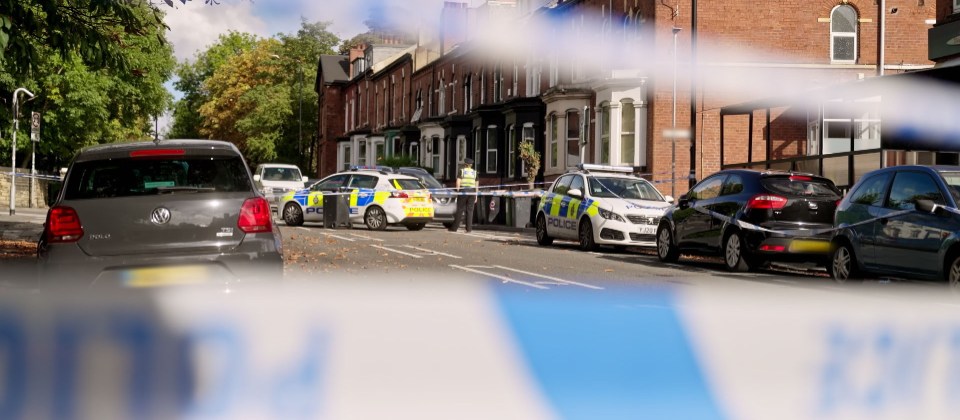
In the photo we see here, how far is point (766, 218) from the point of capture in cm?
1545

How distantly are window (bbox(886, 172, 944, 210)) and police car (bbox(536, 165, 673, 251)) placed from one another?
293 inches

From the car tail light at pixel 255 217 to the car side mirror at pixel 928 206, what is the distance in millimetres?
6833

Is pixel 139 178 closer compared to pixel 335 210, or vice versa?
pixel 139 178

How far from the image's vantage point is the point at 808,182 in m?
15.9

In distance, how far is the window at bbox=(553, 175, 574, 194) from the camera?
876 inches

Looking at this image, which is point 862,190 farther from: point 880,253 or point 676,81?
point 676,81

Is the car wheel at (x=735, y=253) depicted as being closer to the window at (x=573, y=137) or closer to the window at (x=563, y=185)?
the window at (x=563, y=185)

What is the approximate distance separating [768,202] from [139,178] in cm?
958

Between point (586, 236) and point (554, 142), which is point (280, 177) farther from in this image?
point (586, 236)

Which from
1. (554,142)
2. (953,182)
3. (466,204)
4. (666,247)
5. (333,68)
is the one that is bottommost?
(666,247)

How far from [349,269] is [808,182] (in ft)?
21.5


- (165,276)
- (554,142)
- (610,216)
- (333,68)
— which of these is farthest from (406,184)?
(333,68)

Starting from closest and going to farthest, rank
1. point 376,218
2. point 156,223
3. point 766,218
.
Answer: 1. point 156,223
2. point 766,218
3. point 376,218

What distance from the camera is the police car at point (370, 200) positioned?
26859mm
